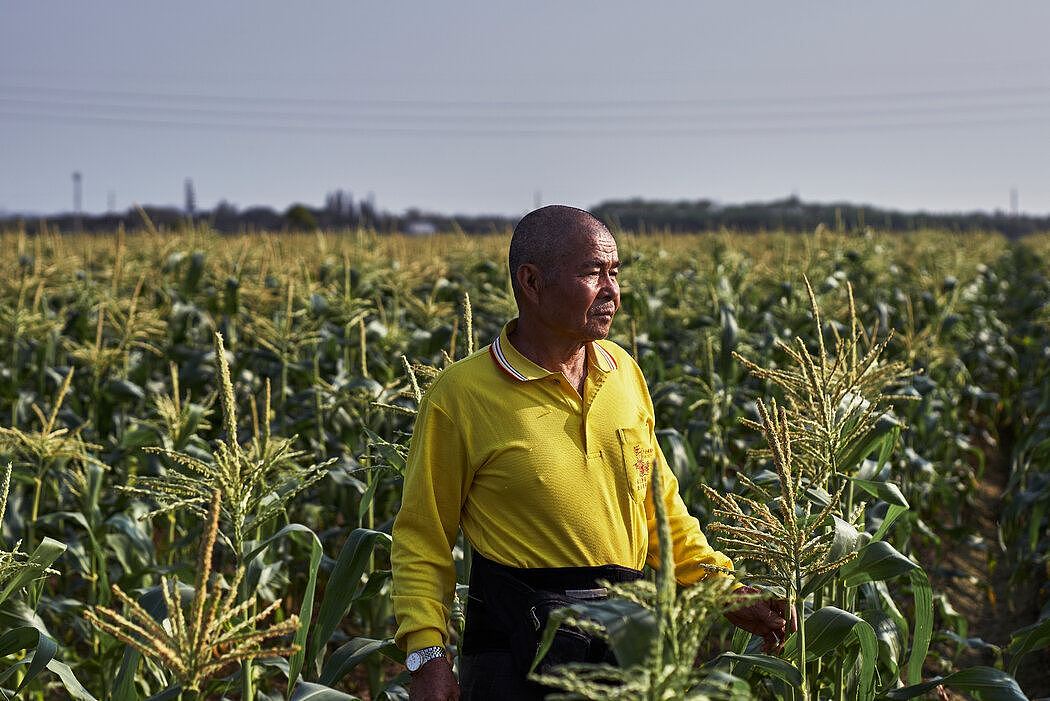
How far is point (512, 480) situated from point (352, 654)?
34.2 inches

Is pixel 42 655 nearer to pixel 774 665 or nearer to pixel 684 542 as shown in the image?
pixel 684 542

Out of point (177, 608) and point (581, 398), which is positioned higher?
point (581, 398)

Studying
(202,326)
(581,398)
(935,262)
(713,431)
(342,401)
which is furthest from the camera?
(935,262)

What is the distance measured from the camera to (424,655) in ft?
7.80

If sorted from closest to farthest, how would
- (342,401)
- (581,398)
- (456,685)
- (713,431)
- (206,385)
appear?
(456,685) < (581,398) < (342,401) < (713,431) < (206,385)

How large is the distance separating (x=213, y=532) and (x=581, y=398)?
3.45 feet

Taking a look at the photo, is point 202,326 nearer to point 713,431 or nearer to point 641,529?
point 713,431

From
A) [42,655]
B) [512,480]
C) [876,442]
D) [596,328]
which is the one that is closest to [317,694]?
[512,480]

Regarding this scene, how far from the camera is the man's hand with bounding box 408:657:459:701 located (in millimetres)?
2336

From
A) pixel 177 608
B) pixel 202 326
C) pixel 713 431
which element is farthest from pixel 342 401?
pixel 202 326

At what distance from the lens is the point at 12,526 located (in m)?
4.86

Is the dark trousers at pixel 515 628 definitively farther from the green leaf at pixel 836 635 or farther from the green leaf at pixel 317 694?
the green leaf at pixel 836 635

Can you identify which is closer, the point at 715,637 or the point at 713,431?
the point at 715,637

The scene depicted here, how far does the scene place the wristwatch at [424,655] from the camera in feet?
7.79
